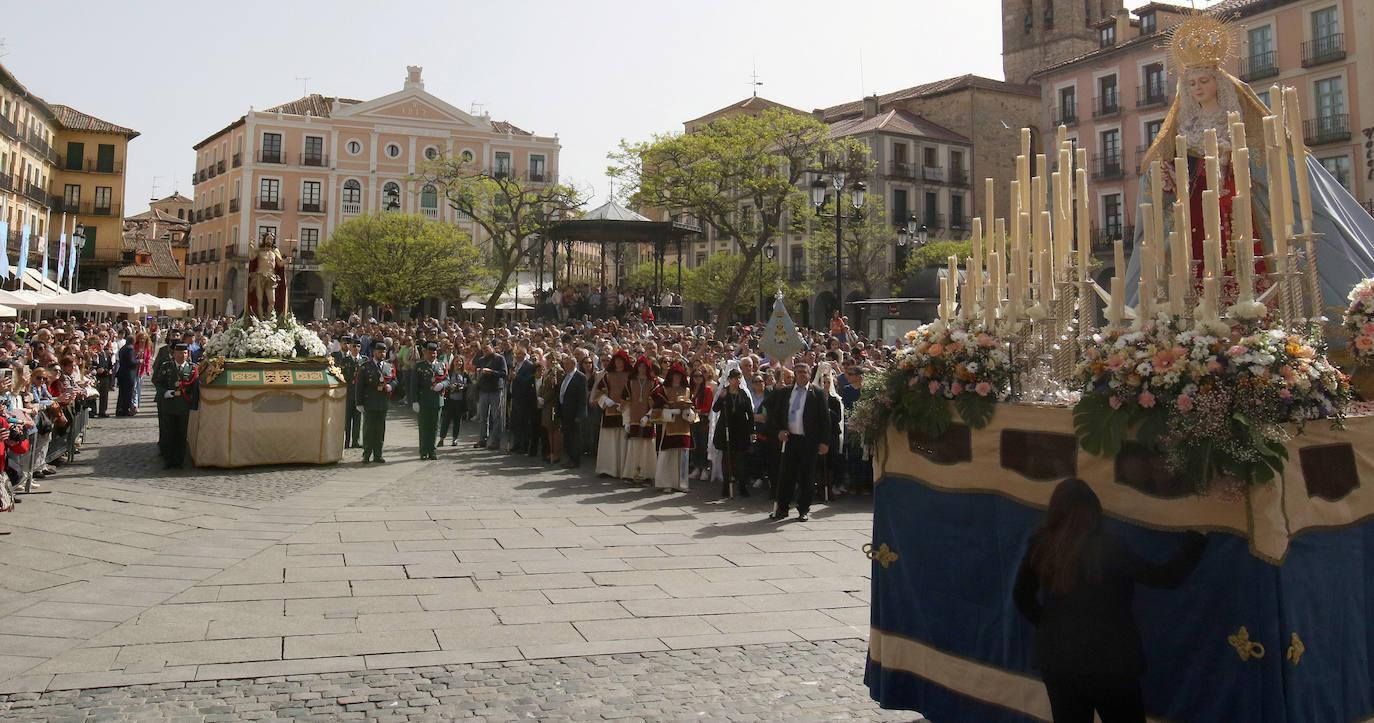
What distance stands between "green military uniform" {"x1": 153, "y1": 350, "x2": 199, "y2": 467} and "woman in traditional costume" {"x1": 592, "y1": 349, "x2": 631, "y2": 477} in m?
5.31

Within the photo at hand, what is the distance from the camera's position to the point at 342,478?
502 inches

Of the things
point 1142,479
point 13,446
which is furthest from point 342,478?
point 1142,479

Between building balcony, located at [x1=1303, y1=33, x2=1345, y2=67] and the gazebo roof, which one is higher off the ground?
building balcony, located at [x1=1303, y1=33, x2=1345, y2=67]

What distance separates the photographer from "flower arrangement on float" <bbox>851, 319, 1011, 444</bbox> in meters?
4.70

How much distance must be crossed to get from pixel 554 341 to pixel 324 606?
40.0ft

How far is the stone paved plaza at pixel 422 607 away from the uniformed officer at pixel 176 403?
1.35 meters

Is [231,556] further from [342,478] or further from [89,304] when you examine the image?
[89,304]

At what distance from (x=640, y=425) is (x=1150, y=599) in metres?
9.12

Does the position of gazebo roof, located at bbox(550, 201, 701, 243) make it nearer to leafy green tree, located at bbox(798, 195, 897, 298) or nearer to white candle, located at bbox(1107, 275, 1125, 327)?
leafy green tree, located at bbox(798, 195, 897, 298)

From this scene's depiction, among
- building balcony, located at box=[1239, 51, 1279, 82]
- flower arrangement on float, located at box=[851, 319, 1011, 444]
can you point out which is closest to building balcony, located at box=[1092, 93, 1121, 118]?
building balcony, located at box=[1239, 51, 1279, 82]

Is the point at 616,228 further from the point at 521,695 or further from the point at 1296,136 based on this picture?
the point at 1296,136

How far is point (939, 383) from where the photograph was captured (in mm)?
4824

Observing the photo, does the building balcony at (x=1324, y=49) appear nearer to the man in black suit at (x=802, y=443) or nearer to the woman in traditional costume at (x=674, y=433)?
the woman in traditional costume at (x=674, y=433)

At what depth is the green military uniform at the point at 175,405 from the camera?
13.0 m
